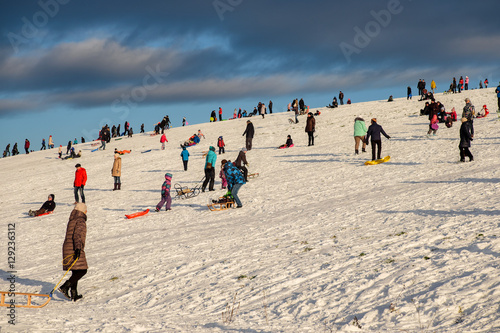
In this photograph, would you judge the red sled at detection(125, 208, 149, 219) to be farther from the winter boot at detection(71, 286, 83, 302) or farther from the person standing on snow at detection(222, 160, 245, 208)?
the winter boot at detection(71, 286, 83, 302)

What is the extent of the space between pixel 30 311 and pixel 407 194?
9.71 meters

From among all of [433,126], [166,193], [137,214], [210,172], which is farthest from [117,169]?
[433,126]

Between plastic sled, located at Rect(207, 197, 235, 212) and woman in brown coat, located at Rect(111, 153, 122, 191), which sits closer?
plastic sled, located at Rect(207, 197, 235, 212)

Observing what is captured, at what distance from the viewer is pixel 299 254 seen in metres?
8.12

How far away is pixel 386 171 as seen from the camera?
15969 mm

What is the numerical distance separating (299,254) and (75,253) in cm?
422

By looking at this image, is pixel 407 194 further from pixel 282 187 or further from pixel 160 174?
pixel 160 174

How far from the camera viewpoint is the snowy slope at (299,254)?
555 centimetres

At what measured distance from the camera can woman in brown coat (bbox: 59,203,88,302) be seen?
24.2 ft

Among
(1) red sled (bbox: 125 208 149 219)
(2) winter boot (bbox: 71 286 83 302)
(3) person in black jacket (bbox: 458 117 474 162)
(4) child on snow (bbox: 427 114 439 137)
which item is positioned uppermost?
(4) child on snow (bbox: 427 114 439 137)

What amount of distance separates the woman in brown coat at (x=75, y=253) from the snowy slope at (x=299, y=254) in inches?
11.6

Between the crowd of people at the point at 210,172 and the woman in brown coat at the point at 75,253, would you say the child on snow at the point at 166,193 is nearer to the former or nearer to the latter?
the crowd of people at the point at 210,172

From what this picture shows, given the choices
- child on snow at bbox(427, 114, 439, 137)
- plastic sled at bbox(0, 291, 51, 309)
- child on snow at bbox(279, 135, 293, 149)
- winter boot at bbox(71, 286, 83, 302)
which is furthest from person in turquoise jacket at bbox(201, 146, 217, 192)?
child on snow at bbox(427, 114, 439, 137)

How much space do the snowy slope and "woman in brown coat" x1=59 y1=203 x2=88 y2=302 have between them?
0.29 meters
